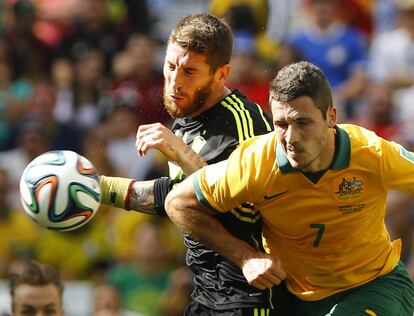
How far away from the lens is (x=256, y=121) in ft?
19.8

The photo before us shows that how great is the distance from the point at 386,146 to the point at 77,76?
21.2 feet

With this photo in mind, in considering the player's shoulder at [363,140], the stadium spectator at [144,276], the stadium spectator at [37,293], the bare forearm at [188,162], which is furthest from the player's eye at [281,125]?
the stadium spectator at [144,276]

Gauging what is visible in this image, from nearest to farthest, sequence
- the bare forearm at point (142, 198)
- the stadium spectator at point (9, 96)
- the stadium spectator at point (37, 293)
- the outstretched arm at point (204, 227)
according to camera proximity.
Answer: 1. the outstretched arm at point (204, 227)
2. the bare forearm at point (142, 198)
3. the stadium spectator at point (37, 293)
4. the stadium spectator at point (9, 96)

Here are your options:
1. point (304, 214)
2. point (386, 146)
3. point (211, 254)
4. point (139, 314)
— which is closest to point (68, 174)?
point (211, 254)

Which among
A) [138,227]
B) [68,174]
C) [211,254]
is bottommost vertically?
[138,227]

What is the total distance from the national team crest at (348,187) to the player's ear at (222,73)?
102cm

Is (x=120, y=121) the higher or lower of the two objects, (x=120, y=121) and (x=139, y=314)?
the higher

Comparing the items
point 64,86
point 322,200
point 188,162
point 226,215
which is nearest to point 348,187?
point 322,200

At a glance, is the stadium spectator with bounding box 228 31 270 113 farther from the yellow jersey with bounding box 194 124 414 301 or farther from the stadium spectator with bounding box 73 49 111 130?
the yellow jersey with bounding box 194 124 414 301

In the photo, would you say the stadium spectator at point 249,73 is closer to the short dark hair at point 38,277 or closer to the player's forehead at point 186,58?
the short dark hair at point 38,277

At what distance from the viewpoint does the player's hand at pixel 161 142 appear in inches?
231

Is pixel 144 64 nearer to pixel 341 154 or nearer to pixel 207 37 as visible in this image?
pixel 207 37

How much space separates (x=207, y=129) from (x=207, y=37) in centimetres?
51

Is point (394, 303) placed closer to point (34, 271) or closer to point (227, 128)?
point (227, 128)
